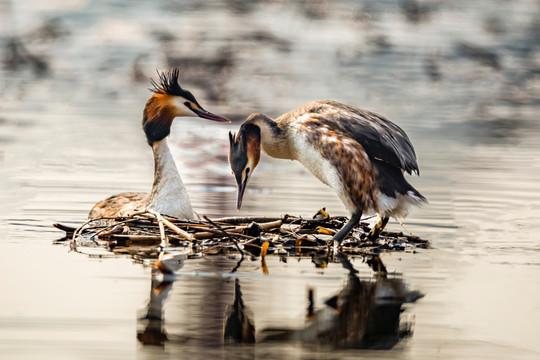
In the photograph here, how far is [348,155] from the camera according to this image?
7.22 meters

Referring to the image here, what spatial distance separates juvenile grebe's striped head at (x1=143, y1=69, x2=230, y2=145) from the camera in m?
8.84

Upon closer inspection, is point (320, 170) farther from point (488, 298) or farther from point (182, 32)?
point (182, 32)

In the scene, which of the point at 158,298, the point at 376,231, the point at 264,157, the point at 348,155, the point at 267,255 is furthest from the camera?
the point at 264,157

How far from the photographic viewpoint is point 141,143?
1437 cm

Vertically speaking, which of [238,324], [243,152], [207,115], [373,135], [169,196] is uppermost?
[207,115]

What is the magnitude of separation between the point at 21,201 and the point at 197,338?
4.88 meters

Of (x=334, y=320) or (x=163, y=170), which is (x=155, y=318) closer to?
(x=334, y=320)

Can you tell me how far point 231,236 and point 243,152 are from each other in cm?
69

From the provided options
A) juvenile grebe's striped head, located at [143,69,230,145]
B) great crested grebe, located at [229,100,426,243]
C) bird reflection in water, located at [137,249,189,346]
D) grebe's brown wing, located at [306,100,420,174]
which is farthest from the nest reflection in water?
juvenile grebe's striped head, located at [143,69,230,145]

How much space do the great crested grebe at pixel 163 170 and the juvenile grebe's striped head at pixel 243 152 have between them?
103 cm

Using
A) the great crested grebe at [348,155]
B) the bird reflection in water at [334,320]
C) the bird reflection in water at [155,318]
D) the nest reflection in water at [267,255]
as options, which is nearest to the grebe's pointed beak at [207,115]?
the nest reflection in water at [267,255]

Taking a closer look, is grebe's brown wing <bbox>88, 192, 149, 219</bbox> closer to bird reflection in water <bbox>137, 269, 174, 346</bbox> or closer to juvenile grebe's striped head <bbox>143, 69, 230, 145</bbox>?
juvenile grebe's striped head <bbox>143, 69, 230, 145</bbox>

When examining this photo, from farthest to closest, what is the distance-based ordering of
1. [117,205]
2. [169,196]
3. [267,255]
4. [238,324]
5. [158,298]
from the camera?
[117,205], [169,196], [267,255], [158,298], [238,324]

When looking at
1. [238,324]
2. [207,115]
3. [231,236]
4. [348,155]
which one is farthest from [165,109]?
A: [238,324]
